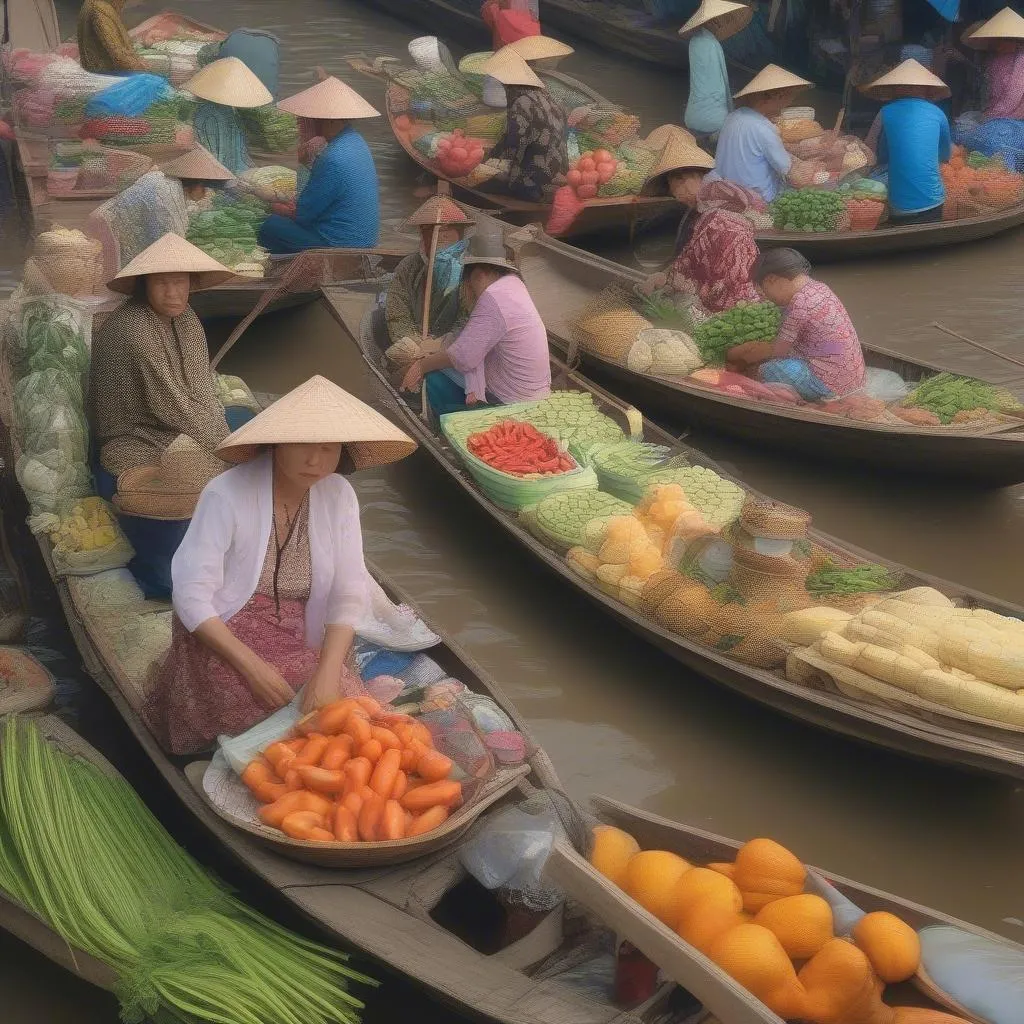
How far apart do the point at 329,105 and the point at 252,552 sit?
4403 millimetres

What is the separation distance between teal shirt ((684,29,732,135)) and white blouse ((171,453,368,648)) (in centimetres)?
693

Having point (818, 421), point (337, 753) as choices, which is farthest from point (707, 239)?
point (337, 753)

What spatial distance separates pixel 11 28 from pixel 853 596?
971 centimetres

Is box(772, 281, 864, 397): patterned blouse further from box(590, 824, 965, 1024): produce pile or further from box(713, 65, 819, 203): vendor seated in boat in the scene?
box(590, 824, 965, 1024): produce pile

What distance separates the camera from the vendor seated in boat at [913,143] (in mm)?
8688

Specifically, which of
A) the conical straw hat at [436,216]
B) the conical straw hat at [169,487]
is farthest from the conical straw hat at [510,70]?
the conical straw hat at [169,487]

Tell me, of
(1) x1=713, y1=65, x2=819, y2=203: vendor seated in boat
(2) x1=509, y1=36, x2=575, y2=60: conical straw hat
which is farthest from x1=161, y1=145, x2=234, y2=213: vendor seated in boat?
(2) x1=509, y1=36, x2=575, y2=60: conical straw hat

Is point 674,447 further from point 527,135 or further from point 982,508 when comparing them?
point 527,135

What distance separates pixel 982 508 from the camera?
6469 millimetres

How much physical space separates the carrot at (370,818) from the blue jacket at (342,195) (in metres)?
4.70

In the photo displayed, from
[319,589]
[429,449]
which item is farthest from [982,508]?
[319,589]

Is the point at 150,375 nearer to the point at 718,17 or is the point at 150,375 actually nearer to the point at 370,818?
the point at 370,818

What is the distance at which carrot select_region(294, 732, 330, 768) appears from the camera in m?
3.76

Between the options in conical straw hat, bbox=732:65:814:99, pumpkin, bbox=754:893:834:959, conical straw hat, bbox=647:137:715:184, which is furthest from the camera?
conical straw hat, bbox=732:65:814:99
